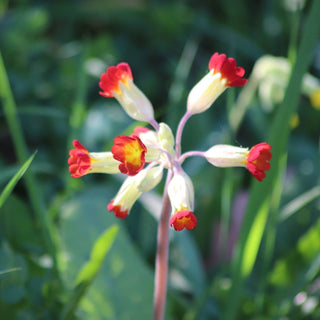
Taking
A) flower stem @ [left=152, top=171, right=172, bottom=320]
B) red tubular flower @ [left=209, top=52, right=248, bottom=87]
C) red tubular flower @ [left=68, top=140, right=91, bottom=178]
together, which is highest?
red tubular flower @ [left=209, top=52, right=248, bottom=87]

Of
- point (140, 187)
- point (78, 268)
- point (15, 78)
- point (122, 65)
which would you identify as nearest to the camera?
point (140, 187)

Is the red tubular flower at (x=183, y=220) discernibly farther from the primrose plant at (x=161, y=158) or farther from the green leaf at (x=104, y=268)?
the green leaf at (x=104, y=268)

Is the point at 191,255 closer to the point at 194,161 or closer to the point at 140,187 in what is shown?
the point at 194,161

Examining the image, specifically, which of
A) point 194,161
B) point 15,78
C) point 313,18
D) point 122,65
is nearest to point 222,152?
point 122,65

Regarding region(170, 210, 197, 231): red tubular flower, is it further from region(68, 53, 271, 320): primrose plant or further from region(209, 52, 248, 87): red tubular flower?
region(209, 52, 248, 87): red tubular flower

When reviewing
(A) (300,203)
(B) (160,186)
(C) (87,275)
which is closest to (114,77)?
(C) (87,275)

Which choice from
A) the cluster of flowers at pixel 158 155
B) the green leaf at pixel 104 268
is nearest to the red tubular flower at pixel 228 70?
the cluster of flowers at pixel 158 155

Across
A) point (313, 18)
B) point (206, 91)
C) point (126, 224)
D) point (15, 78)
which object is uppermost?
point (313, 18)

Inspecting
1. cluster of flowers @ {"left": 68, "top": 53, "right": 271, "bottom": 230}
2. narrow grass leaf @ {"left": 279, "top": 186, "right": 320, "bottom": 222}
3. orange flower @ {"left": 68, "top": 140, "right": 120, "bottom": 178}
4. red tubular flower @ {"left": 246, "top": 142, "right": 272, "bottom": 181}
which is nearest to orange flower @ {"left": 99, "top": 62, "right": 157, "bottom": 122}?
cluster of flowers @ {"left": 68, "top": 53, "right": 271, "bottom": 230}
